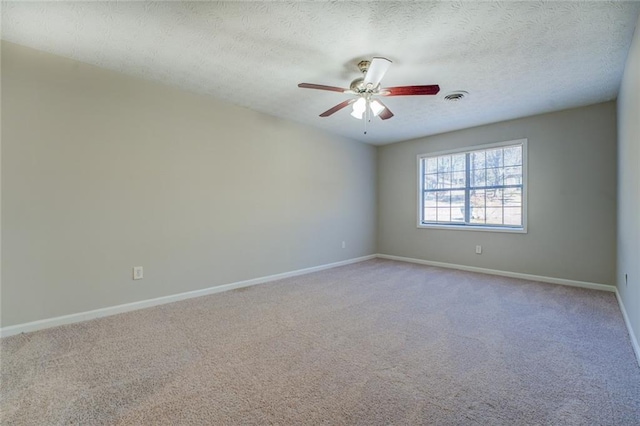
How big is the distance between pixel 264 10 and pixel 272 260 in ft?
9.91

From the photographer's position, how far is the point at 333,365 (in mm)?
1899

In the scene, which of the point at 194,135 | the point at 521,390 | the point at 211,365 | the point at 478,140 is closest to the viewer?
the point at 521,390

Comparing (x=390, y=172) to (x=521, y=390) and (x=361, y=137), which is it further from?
(x=521, y=390)

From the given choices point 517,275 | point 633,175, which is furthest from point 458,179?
point 633,175

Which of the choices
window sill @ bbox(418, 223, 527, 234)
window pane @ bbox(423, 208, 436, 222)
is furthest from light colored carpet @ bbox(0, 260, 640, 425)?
window pane @ bbox(423, 208, 436, 222)

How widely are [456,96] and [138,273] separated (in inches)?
159

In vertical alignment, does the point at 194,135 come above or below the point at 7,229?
above

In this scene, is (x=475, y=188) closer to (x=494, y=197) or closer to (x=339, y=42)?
(x=494, y=197)

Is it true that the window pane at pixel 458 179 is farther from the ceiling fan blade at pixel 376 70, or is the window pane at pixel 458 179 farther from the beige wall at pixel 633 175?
the ceiling fan blade at pixel 376 70

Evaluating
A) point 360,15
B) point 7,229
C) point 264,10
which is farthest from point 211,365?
point 360,15

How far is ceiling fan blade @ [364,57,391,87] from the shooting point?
2.26 meters

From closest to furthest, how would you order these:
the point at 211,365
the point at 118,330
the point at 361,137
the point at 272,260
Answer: the point at 211,365 < the point at 118,330 < the point at 272,260 < the point at 361,137

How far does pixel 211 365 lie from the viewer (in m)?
1.90

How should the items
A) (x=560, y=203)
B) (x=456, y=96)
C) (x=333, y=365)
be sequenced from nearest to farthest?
1. (x=333, y=365)
2. (x=456, y=96)
3. (x=560, y=203)
